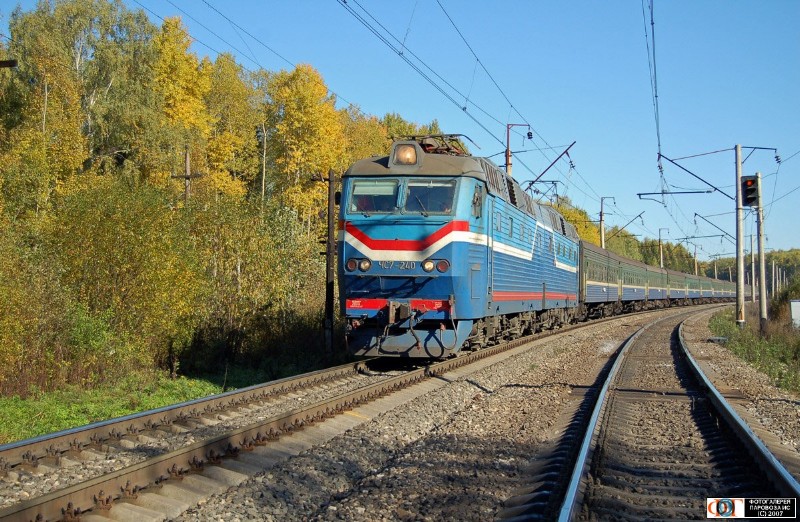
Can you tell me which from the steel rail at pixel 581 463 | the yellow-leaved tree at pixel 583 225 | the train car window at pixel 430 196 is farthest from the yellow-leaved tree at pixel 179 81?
the yellow-leaved tree at pixel 583 225

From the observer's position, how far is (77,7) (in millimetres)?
36781

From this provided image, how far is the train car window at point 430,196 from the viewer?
12586mm

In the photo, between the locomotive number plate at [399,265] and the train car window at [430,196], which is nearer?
the locomotive number plate at [399,265]

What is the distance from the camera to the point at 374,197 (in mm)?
12930

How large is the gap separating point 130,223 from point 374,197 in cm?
485

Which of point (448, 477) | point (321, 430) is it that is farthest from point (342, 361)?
point (448, 477)

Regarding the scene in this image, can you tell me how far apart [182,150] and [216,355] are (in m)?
22.5

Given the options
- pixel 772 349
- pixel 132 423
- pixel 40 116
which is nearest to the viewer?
pixel 132 423

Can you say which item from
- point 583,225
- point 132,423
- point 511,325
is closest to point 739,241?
point 511,325

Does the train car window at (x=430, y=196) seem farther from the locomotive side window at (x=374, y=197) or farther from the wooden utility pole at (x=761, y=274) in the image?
the wooden utility pole at (x=761, y=274)

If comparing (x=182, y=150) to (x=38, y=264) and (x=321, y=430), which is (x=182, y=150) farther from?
(x=321, y=430)

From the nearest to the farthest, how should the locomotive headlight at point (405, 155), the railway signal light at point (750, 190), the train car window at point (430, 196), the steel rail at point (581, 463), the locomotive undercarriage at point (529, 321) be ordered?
1. the steel rail at point (581, 463)
2. the train car window at point (430, 196)
3. the locomotive headlight at point (405, 155)
4. the locomotive undercarriage at point (529, 321)
5. the railway signal light at point (750, 190)

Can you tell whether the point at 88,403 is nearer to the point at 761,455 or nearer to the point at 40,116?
the point at 761,455

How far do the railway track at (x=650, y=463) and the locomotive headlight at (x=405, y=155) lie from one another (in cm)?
494
